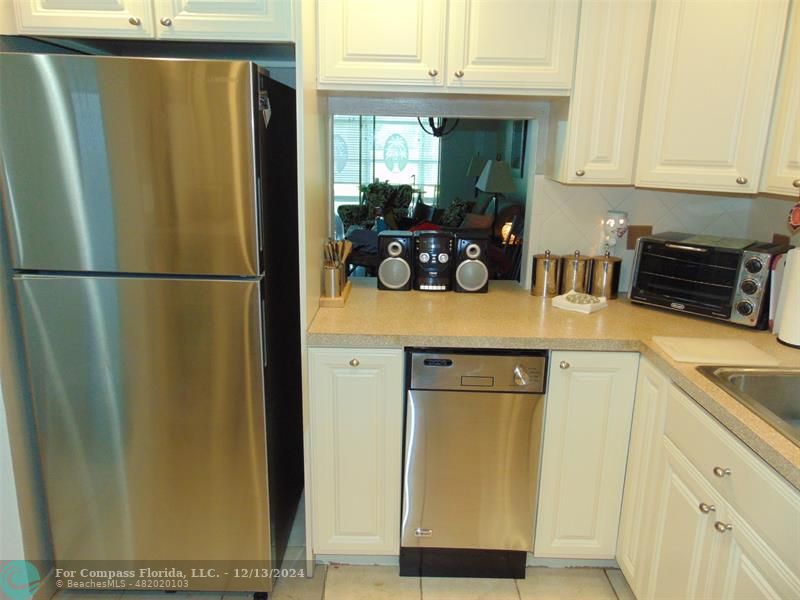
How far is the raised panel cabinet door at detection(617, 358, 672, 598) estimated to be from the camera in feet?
5.80

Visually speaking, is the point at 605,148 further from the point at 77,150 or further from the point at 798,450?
the point at 77,150

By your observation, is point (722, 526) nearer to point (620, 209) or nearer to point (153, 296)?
point (620, 209)

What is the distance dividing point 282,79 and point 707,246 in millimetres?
1674

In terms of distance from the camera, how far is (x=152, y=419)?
179 centimetres

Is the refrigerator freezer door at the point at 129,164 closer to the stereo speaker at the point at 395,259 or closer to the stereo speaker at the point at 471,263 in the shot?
the stereo speaker at the point at 395,259

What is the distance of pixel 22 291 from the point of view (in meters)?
1.70

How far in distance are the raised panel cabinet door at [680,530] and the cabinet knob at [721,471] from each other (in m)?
0.06

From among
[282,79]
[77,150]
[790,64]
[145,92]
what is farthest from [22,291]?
[790,64]

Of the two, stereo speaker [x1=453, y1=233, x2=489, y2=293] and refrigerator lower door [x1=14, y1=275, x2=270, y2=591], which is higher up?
stereo speaker [x1=453, y1=233, x2=489, y2=293]

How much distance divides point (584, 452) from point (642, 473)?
0.19 m

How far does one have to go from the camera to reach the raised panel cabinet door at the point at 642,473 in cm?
177

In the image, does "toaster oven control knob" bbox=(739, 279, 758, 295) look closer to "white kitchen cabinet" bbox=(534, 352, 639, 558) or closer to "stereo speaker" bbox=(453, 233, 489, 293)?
"white kitchen cabinet" bbox=(534, 352, 639, 558)

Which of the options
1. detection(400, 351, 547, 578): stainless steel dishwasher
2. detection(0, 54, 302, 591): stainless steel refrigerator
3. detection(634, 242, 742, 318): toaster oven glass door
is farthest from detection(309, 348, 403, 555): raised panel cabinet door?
detection(634, 242, 742, 318): toaster oven glass door

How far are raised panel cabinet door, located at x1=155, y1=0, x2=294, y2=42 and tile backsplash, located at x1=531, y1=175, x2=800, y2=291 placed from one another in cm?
115
